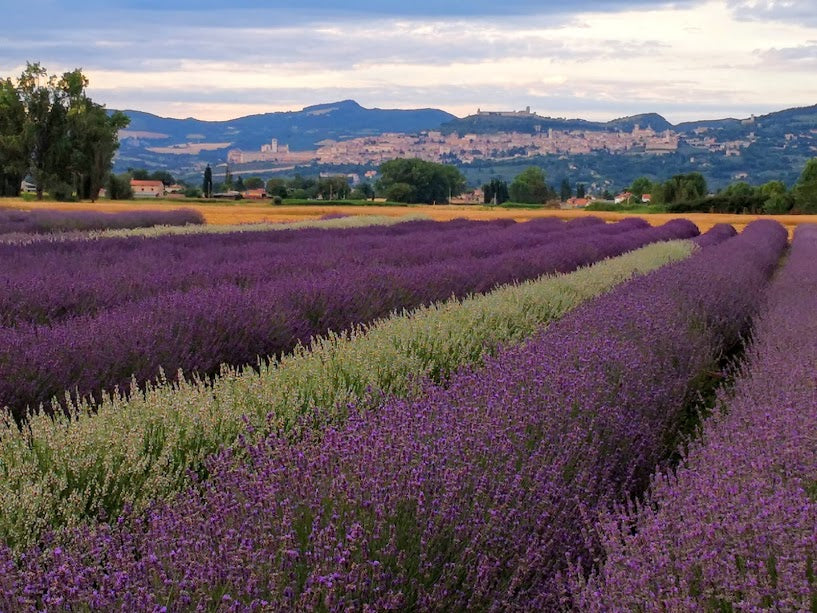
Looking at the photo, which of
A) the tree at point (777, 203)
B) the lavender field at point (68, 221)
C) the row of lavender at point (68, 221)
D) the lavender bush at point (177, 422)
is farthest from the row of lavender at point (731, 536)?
the tree at point (777, 203)

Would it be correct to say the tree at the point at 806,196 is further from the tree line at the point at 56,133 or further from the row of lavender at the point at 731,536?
the row of lavender at the point at 731,536

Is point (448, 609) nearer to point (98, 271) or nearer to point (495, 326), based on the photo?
point (495, 326)

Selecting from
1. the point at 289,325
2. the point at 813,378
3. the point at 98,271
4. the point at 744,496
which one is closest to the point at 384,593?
the point at 744,496

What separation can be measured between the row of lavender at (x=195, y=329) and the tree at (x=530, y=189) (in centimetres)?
10321

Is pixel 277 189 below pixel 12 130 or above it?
below

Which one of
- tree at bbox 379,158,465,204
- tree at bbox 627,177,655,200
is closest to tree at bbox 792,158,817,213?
tree at bbox 379,158,465,204

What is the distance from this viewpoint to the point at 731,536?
2.29 m

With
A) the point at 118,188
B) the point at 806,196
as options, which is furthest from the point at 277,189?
the point at 806,196

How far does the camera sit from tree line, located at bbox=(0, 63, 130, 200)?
50.9 m

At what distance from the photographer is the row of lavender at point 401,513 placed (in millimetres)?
1880

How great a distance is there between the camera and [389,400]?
3.68m

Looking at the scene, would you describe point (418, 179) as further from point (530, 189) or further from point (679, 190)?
point (679, 190)

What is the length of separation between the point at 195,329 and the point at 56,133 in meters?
50.9

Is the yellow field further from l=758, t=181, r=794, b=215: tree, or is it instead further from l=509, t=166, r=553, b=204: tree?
l=509, t=166, r=553, b=204: tree
